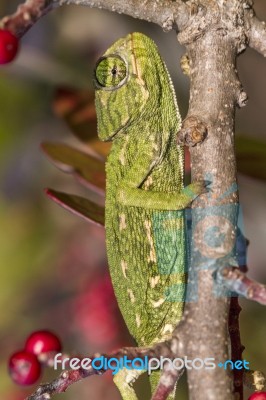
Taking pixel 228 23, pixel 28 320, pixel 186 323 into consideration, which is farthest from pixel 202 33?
pixel 28 320

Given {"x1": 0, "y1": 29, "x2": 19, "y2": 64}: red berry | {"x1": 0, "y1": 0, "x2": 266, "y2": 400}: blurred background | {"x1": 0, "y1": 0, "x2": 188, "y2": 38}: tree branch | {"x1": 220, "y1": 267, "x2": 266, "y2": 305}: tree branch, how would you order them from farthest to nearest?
{"x1": 0, "y1": 0, "x2": 266, "y2": 400}: blurred background
{"x1": 0, "y1": 29, "x2": 19, "y2": 64}: red berry
{"x1": 0, "y1": 0, "x2": 188, "y2": 38}: tree branch
{"x1": 220, "y1": 267, "x2": 266, "y2": 305}: tree branch

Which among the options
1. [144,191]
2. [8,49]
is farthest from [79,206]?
[8,49]

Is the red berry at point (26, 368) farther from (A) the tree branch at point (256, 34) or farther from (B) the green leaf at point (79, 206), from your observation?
(A) the tree branch at point (256, 34)

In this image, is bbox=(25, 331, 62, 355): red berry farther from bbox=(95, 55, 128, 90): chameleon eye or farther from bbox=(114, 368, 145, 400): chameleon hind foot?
bbox=(95, 55, 128, 90): chameleon eye

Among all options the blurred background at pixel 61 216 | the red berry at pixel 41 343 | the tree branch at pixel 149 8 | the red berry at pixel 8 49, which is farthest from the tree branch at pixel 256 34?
the blurred background at pixel 61 216

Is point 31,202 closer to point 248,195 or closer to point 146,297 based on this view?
point 248,195

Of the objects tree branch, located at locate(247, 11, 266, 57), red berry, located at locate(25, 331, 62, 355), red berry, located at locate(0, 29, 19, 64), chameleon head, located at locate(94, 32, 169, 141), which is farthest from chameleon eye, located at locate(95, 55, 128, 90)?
red berry, located at locate(25, 331, 62, 355)
